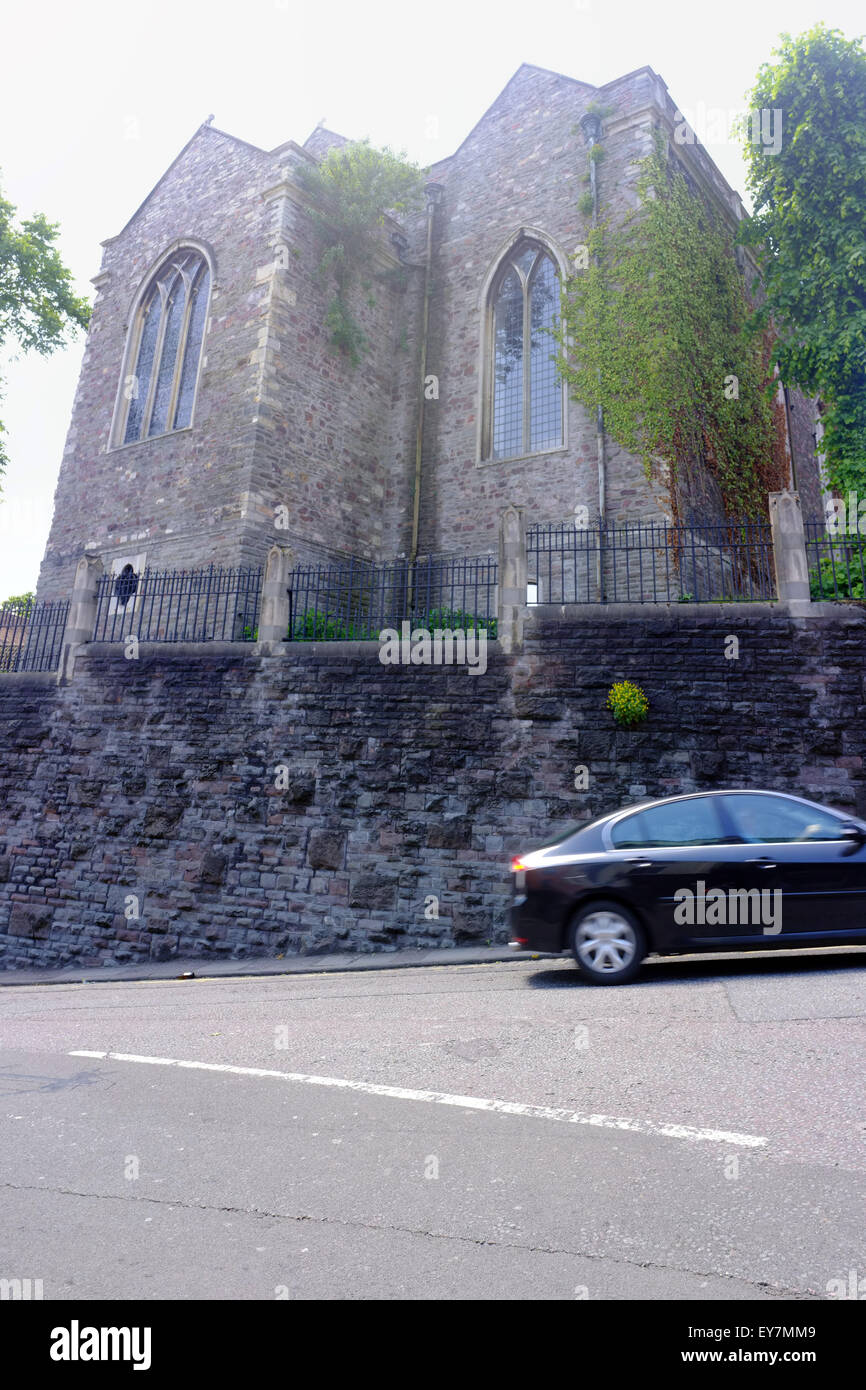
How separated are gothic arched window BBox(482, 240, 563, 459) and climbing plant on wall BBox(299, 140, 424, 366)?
10.2ft

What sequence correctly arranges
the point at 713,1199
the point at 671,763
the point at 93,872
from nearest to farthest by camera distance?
the point at 713,1199 < the point at 671,763 < the point at 93,872

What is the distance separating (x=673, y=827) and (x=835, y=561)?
21.1 feet

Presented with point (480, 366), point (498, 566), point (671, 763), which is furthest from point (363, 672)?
point (480, 366)

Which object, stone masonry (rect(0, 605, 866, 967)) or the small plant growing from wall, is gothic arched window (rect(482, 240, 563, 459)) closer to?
stone masonry (rect(0, 605, 866, 967))

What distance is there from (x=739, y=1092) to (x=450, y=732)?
22.6ft

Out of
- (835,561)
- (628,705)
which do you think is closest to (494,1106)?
(628,705)

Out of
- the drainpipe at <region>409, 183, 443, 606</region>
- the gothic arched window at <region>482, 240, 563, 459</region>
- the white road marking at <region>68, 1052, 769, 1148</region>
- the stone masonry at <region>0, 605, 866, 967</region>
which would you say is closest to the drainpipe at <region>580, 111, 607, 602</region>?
the gothic arched window at <region>482, 240, 563, 459</region>

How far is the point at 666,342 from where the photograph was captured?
16859mm

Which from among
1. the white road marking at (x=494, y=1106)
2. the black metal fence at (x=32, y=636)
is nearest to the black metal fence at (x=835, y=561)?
the white road marking at (x=494, y=1106)

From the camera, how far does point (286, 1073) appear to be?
199 inches

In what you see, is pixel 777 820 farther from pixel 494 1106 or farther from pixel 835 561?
pixel 835 561

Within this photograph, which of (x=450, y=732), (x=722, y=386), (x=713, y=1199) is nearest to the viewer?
(x=713, y=1199)
